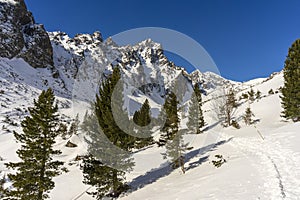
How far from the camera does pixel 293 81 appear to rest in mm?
27703

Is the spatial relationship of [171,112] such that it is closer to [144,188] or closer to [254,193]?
[144,188]

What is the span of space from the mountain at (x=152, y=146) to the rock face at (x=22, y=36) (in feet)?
1.47

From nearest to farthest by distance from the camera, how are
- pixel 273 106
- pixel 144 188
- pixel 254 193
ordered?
1. pixel 254 193
2. pixel 144 188
3. pixel 273 106

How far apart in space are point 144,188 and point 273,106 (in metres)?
37.3

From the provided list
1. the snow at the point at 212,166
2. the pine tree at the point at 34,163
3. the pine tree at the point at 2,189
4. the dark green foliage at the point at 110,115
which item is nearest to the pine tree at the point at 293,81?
the snow at the point at 212,166

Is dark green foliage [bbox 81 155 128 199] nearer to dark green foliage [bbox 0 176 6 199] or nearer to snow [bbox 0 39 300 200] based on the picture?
snow [bbox 0 39 300 200]

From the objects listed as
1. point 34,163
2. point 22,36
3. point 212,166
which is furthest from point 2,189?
point 22,36

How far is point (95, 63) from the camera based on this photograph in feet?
541

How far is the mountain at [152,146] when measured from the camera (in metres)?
12.3

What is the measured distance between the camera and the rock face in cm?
9418

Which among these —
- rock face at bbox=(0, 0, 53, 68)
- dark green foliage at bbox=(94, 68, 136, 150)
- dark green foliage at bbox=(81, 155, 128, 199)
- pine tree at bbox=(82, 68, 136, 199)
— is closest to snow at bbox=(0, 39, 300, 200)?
dark green foliage at bbox=(81, 155, 128, 199)

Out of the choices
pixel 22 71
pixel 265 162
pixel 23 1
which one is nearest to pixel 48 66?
pixel 22 71

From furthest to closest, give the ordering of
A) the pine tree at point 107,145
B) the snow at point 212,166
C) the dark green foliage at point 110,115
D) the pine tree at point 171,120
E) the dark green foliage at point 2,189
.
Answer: the pine tree at point 171,120
the dark green foliage at point 110,115
the pine tree at point 107,145
the dark green foliage at point 2,189
the snow at point 212,166

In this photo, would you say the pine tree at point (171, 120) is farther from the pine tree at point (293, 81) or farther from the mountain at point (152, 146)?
the pine tree at point (293, 81)
